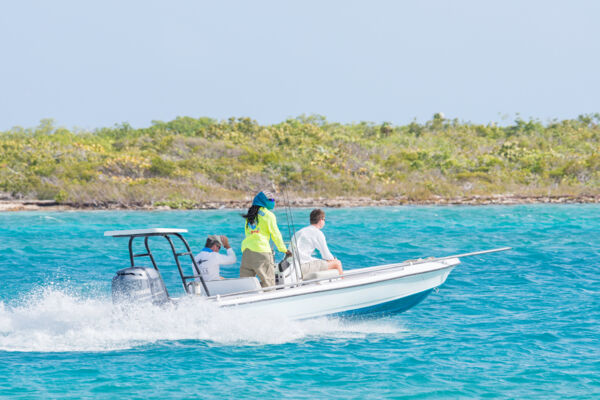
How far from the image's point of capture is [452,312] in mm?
10844

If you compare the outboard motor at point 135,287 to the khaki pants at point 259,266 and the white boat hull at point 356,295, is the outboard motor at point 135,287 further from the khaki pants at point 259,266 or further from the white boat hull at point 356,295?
the khaki pants at point 259,266

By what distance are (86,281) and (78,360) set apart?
691cm

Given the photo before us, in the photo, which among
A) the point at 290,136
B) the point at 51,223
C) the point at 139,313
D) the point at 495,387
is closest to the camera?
the point at 495,387

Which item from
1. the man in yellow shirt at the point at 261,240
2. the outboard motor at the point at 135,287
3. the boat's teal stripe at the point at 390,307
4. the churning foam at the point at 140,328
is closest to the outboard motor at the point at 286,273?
the man in yellow shirt at the point at 261,240

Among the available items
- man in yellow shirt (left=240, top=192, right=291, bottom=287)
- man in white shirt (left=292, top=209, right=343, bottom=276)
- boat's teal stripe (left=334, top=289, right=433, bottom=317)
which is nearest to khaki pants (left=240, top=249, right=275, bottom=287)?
man in yellow shirt (left=240, top=192, right=291, bottom=287)

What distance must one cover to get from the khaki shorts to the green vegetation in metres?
26.9

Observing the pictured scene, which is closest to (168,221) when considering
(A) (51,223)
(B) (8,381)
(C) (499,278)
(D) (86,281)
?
(A) (51,223)

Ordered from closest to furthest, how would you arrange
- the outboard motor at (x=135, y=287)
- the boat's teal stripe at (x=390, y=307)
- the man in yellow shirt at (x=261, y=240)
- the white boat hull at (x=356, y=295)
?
the outboard motor at (x=135, y=287) → the white boat hull at (x=356, y=295) → the man in yellow shirt at (x=261, y=240) → the boat's teal stripe at (x=390, y=307)

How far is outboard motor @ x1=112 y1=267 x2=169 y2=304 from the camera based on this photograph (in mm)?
8555

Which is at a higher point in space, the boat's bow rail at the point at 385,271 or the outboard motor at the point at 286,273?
the outboard motor at the point at 286,273

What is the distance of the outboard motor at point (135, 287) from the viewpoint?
28.1 feet

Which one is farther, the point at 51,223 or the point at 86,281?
the point at 51,223

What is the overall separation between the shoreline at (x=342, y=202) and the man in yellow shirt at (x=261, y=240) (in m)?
26.4

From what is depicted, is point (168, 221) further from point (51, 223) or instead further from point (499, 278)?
point (499, 278)
